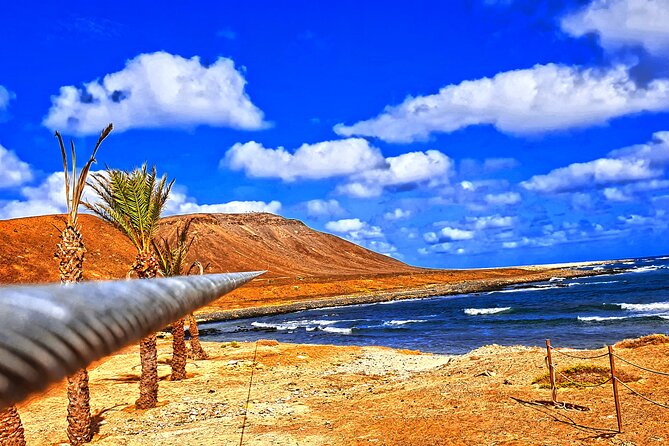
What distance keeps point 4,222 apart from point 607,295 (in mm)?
88881

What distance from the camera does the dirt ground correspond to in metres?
11.9

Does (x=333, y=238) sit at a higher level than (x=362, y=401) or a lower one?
higher

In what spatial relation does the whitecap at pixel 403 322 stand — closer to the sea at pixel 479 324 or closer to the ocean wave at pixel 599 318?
Result: the sea at pixel 479 324

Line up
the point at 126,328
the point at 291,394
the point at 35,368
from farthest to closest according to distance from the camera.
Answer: the point at 291,394 → the point at 126,328 → the point at 35,368

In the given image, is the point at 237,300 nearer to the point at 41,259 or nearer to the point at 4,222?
the point at 41,259

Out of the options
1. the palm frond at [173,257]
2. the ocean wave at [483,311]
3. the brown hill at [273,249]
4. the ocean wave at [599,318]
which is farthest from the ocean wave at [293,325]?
the brown hill at [273,249]

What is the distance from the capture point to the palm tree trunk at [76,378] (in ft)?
38.2

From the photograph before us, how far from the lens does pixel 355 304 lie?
2788 inches

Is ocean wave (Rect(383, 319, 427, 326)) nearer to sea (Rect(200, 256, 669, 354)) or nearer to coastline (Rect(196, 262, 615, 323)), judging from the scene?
sea (Rect(200, 256, 669, 354))

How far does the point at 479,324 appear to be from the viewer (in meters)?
40.9

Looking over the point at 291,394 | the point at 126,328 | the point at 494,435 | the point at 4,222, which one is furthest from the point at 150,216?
the point at 4,222

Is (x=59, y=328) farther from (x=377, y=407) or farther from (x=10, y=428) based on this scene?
(x=377, y=407)

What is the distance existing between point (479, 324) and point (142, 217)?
30.6m

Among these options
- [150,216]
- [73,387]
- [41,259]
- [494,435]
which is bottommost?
[494,435]
